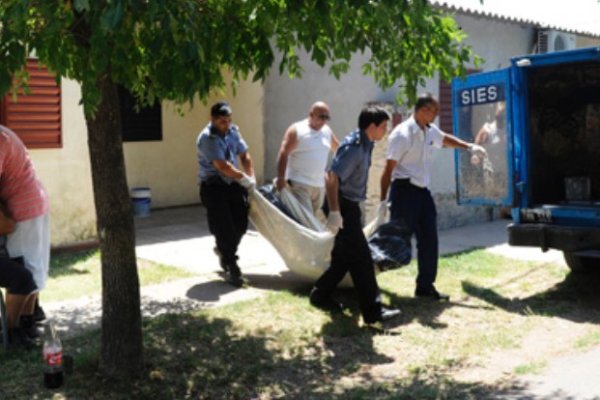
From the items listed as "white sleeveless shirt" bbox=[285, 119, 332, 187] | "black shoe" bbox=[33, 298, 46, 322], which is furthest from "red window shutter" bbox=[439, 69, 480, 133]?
"black shoe" bbox=[33, 298, 46, 322]

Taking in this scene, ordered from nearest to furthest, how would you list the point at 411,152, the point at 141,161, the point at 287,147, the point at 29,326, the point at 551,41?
the point at 29,326, the point at 411,152, the point at 287,147, the point at 141,161, the point at 551,41

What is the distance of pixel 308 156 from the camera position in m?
8.62

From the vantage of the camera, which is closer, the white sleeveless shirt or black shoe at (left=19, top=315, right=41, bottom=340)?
black shoe at (left=19, top=315, right=41, bottom=340)

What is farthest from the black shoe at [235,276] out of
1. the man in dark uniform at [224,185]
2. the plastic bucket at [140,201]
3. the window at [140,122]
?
the window at [140,122]

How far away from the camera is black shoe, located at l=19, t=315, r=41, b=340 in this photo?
596cm

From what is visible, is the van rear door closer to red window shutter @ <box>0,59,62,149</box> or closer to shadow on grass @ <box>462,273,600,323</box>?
shadow on grass @ <box>462,273,600,323</box>

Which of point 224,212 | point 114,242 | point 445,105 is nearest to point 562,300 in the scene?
point 224,212

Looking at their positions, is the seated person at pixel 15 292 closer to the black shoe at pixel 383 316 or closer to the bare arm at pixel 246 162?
the black shoe at pixel 383 316

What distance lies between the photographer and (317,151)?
28.3 feet

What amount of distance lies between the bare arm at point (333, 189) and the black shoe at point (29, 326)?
242cm

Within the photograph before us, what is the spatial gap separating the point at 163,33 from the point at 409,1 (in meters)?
1.62

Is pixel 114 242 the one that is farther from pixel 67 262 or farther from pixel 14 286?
pixel 67 262

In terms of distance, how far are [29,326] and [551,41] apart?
432 inches

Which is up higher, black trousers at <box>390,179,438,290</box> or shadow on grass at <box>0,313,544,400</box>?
black trousers at <box>390,179,438,290</box>
